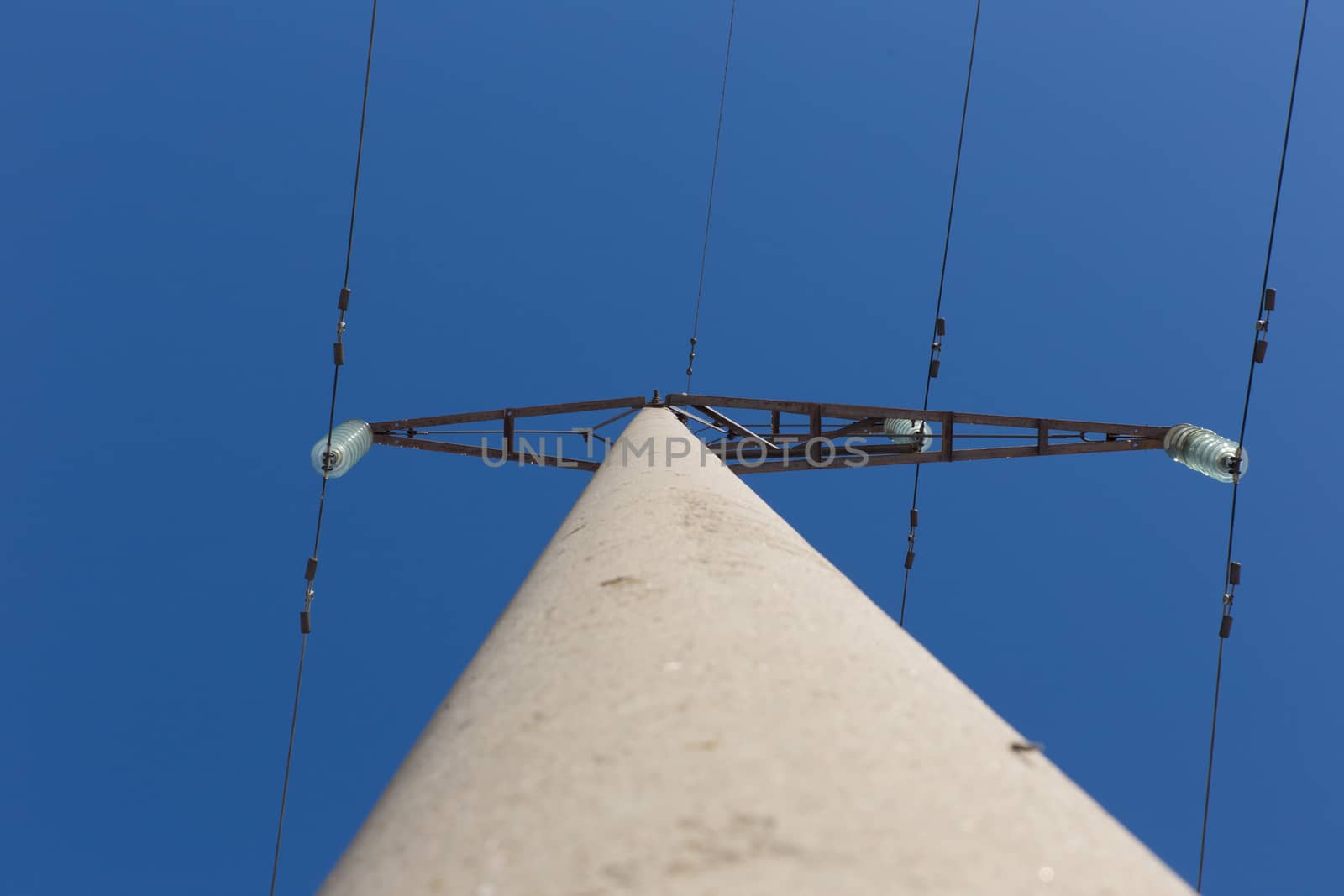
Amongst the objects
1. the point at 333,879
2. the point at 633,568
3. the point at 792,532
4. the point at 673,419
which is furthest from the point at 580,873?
the point at 673,419

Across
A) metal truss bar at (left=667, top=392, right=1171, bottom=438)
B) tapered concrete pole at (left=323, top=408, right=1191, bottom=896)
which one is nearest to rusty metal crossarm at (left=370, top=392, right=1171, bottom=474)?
metal truss bar at (left=667, top=392, right=1171, bottom=438)

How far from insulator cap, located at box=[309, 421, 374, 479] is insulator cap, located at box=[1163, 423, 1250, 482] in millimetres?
11183

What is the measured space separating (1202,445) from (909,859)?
493 inches

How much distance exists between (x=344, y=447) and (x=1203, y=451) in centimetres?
1136

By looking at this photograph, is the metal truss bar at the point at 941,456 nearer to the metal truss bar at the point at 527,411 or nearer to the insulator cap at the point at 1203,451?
the insulator cap at the point at 1203,451

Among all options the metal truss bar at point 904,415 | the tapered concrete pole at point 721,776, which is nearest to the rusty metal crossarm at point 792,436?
the metal truss bar at point 904,415

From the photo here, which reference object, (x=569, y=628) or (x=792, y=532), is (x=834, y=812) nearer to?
(x=569, y=628)

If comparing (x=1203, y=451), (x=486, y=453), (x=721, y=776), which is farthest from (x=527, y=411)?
(x=721, y=776)

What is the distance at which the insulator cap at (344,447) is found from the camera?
13109mm

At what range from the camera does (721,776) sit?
2.05 meters

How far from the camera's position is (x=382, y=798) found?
2506 millimetres

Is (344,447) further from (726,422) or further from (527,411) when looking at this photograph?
(726,422)

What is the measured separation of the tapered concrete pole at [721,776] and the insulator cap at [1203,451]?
10.7 metres

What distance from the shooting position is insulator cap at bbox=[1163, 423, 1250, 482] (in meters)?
12.2
